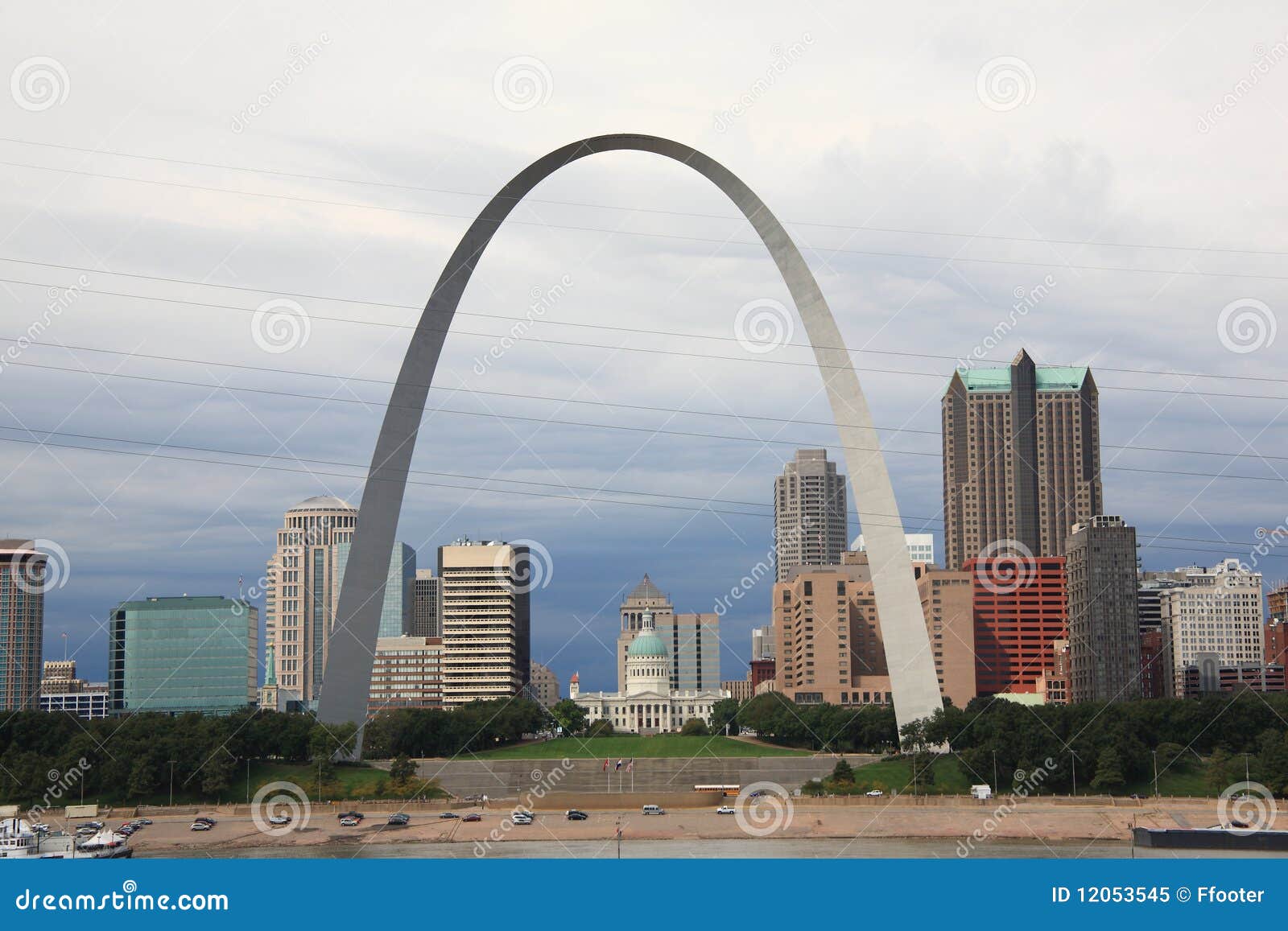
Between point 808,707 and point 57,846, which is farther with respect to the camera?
point 808,707

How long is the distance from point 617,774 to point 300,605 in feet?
385

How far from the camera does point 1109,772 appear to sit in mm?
54531

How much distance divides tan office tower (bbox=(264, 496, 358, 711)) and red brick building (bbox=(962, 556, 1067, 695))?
75.0 m

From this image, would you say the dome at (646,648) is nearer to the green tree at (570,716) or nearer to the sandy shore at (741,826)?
the green tree at (570,716)

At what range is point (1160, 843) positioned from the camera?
44.2 meters

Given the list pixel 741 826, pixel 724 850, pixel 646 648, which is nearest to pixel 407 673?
pixel 646 648

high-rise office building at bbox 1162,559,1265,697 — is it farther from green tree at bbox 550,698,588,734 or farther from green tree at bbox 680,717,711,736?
green tree at bbox 550,698,588,734

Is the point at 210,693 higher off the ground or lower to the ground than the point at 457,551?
lower

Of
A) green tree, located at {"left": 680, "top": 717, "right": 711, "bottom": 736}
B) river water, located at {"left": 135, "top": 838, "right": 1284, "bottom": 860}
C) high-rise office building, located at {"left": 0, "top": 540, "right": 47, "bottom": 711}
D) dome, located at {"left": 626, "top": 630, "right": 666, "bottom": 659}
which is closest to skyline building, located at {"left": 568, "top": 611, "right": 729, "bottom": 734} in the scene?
dome, located at {"left": 626, "top": 630, "right": 666, "bottom": 659}

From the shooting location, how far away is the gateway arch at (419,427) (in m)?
54.8

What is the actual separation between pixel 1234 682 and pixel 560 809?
100m

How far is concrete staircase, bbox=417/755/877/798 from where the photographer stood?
6366 centimetres

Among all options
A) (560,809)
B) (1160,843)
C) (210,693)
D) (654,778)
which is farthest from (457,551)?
(1160,843)

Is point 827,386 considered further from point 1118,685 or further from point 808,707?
point 1118,685
